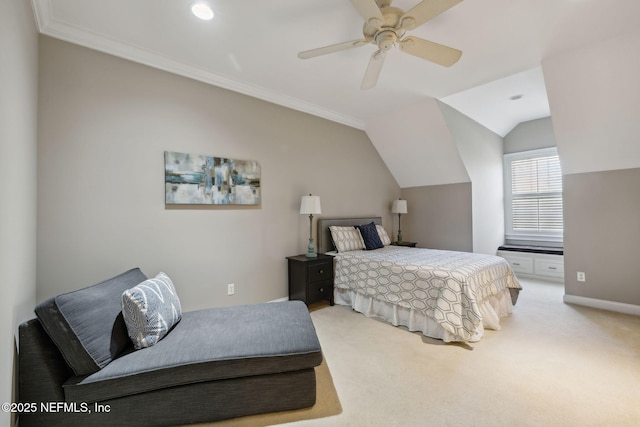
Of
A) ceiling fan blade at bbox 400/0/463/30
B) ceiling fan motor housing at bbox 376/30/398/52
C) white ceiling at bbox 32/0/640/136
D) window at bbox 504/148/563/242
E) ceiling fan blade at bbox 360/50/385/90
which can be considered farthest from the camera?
window at bbox 504/148/563/242

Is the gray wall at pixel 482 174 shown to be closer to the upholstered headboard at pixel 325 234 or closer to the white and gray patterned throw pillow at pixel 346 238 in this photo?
the white and gray patterned throw pillow at pixel 346 238

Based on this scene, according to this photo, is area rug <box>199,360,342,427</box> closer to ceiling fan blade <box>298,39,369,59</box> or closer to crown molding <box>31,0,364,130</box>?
ceiling fan blade <box>298,39,369,59</box>

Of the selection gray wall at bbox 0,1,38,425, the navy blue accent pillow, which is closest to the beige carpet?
the navy blue accent pillow

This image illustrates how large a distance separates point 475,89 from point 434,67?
3.64 ft

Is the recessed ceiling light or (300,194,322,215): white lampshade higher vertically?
the recessed ceiling light

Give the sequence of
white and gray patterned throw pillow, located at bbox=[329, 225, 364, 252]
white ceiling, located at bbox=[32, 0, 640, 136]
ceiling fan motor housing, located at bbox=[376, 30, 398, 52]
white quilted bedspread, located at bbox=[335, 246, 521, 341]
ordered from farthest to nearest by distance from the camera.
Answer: white and gray patterned throw pillow, located at bbox=[329, 225, 364, 252], white quilted bedspread, located at bbox=[335, 246, 521, 341], white ceiling, located at bbox=[32, 0, 640, 136], ceiling fan motor housing, located at bbox=[376, 30, 398, 52]

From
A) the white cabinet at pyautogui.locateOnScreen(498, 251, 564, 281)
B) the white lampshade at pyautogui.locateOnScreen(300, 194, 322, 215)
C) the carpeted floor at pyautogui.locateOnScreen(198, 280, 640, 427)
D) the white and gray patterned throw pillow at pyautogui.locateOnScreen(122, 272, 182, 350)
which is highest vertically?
the white lampshade at pyautogui.locateOnScreen(300, 194, 322, 215)

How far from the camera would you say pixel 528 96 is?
381cm

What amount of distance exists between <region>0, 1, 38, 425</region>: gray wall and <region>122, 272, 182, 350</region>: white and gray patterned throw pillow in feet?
1.59

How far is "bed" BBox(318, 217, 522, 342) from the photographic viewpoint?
94.3 inches

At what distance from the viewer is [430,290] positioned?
256 centimetres

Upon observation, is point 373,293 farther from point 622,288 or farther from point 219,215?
point 622,288

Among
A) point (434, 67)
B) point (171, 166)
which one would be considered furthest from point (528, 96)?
point (171, 166)

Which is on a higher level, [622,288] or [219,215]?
[219,215]
